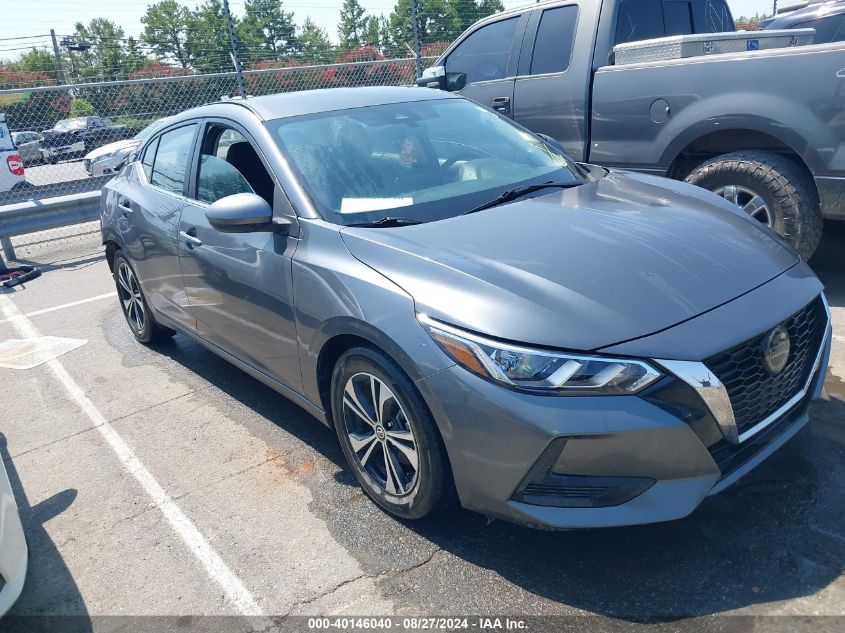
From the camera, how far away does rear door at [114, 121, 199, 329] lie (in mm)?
4254

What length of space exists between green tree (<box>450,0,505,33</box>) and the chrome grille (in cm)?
1383

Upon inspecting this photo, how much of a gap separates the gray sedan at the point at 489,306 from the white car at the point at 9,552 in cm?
122

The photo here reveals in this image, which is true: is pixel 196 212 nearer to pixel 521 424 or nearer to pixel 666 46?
pixel 521 424

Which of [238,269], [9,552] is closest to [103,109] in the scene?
[238,269]

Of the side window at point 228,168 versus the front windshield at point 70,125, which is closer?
the side window at point 228,168

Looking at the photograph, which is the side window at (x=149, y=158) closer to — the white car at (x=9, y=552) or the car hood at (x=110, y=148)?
the white car at (x=9, y=552)

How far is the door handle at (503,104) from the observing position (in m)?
6.38

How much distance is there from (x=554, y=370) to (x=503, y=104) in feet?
14.9

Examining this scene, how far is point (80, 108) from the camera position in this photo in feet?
38.4

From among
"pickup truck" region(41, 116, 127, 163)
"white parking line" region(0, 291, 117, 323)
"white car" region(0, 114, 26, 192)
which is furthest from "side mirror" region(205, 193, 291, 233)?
"pickup truck" region(41, 116, 127, 163)

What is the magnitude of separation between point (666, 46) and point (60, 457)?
4660 millimetres

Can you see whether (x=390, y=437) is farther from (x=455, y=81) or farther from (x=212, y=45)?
(x=212, y=45)

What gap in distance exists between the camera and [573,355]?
2344 millimetres

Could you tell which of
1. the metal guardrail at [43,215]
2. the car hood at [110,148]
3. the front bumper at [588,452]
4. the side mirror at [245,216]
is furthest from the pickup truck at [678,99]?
the car hood at [110,148]
